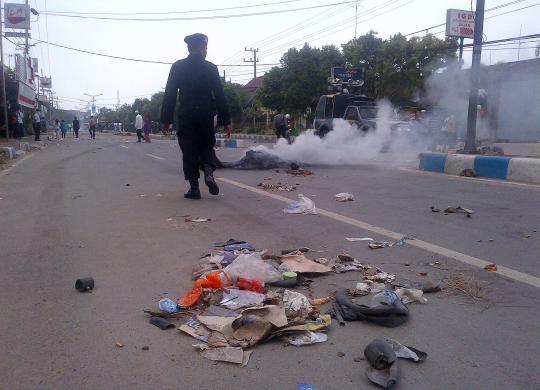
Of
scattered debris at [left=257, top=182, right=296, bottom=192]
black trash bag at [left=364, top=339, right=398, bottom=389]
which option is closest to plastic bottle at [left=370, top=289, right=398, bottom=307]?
black trash bag at [left=364, top=339, right=398, bottom=389]

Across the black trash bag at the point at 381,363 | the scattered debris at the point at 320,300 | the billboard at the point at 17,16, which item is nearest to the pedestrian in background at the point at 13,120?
the billboard at the point at 17,16

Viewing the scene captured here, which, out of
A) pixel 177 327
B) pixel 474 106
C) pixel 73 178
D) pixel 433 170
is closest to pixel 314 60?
pixel 474 106

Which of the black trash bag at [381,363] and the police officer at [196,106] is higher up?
the police officer at [196,106]

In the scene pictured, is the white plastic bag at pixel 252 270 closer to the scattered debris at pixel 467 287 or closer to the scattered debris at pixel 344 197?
the scattered debris at pixel 467 287

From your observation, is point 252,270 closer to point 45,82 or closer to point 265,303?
point 265,303

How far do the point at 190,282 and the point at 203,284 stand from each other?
23 centimetres

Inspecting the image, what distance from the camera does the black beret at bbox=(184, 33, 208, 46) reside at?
23.5 ft

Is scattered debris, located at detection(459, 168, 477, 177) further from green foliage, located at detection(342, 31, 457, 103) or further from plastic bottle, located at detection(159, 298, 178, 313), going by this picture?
green foliage, located at detection(342, 31, 457, 103)

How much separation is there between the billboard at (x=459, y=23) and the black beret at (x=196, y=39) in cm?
1871

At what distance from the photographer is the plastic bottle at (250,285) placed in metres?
3.65

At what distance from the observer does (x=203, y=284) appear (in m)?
3.66

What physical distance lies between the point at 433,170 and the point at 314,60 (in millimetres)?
28972

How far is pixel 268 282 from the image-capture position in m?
3.84

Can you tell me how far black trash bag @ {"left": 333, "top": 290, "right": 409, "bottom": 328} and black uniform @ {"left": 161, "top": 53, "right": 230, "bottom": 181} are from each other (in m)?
4.56
